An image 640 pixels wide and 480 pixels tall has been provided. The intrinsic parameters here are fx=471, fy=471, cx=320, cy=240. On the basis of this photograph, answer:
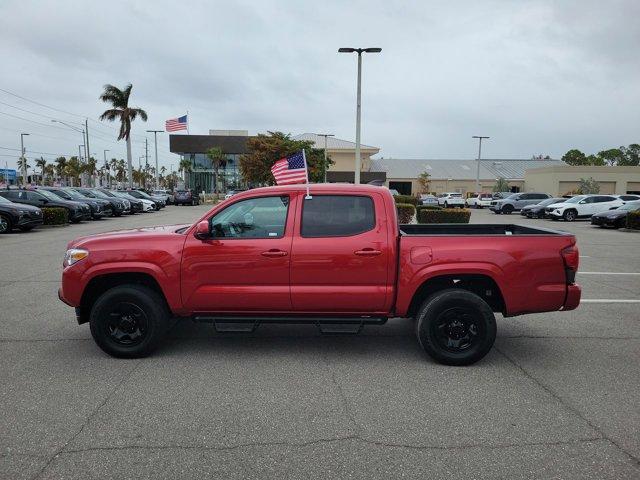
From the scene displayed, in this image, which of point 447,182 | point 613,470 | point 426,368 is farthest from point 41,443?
point 447,182

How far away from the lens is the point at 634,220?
20875 millimetres

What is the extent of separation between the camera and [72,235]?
17.1 meters

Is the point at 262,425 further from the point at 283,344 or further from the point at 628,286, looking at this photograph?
the point at 628,286

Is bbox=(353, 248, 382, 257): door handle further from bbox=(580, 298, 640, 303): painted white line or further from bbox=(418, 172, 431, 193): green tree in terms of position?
bbox=(418, 172, 431, 193): green tree

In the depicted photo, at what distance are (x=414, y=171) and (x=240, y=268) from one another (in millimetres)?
65501

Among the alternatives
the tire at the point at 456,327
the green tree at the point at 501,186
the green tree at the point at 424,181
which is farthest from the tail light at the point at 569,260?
the green tree at the point at 501,186

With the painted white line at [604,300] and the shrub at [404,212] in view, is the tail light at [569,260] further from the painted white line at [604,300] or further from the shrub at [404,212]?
the shrub at [404,212]

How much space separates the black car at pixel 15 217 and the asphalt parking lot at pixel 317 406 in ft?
43.3

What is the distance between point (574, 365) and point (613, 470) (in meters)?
1.96

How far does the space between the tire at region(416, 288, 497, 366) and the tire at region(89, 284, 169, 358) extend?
8.75ft

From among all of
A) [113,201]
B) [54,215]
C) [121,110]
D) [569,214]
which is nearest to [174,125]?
[121,110]

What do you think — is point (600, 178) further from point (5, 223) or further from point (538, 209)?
point (5, 223)

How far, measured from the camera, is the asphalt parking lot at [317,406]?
3080 mm

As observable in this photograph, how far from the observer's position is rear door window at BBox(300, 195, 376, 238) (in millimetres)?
4785
